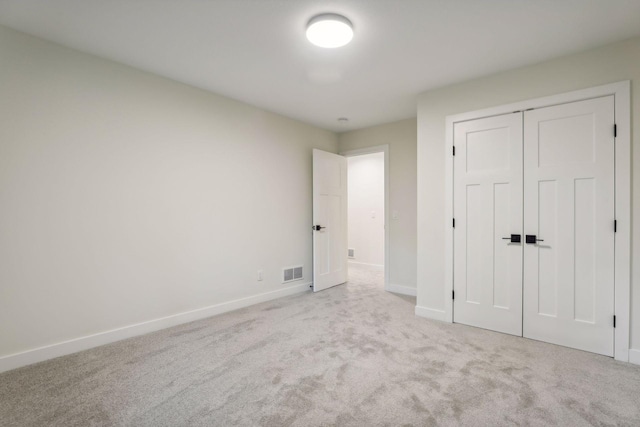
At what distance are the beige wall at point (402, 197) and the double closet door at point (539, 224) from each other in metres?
1.19

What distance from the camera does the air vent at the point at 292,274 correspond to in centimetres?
423

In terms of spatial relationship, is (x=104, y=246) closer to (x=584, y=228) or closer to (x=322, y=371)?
(x=322, y=371)

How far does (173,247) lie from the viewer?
10.1 feet

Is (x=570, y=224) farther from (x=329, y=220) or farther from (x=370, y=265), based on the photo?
(x=370, y=265)

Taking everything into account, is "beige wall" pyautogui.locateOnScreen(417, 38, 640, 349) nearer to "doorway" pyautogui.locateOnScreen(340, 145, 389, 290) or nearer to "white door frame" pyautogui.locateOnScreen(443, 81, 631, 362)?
"white door frame" pyautogui.locateOnScreen(443, 81, 631, 362)

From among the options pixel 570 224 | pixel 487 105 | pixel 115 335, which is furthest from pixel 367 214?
pixel 115 335

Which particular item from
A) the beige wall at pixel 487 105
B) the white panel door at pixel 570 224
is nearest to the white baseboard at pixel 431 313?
the beige wall at pixel 487 105

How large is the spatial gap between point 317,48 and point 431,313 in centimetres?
294

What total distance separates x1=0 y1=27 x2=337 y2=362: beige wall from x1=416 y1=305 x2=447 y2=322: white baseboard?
1956 millimetres

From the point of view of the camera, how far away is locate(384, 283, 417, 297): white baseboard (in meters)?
4.32

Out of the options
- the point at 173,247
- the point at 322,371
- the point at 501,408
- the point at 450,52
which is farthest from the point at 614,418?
the point at 173,247

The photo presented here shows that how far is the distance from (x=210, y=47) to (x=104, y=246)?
6.45 ft

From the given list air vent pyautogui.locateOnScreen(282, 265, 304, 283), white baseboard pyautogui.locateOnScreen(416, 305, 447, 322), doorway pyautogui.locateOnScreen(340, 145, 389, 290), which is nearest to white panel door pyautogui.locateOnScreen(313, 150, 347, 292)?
air vent pyautogui.locateOnScreen(282, 265, 304, 283)

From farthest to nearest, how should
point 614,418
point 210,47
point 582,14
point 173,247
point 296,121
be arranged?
1. point 296,121
2. point 173,247
3. point 210,47
4. point 582,14
5. point 614,418
